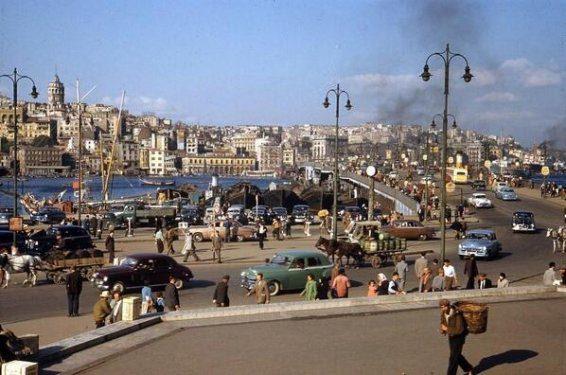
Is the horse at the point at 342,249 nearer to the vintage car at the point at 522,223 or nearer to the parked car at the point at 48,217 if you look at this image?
the vintage car at the point at 522,223

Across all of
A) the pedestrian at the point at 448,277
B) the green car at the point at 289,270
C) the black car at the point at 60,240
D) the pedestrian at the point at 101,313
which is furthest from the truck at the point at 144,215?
the pedestrian at the point at 101,313

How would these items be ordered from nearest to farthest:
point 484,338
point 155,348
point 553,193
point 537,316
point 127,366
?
point 127,366, point 155,348, point 484,338, point 537,316, point 553,193

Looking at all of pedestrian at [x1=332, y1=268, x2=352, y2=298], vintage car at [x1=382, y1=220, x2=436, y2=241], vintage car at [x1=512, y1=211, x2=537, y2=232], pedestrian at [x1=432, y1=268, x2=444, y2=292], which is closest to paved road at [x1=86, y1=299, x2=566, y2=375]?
pedestrian at [x1=332, y1=268, x2=352, y2=298]

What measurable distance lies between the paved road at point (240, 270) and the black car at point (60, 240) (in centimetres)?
300

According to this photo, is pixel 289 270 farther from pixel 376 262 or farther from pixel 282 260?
pixel 376 262

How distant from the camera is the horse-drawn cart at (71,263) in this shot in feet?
75.7

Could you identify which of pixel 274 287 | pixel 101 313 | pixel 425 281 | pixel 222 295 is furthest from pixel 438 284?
pixel 101 313

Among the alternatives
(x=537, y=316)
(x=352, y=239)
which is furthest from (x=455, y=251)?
(x=537, y=316)

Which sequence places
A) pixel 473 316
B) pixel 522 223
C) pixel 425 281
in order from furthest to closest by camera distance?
pixel 522 223, pixel 425 281, pixel 473 316

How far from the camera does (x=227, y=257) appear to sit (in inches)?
1194

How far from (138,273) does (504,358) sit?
11.4 m

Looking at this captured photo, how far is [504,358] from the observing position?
12508 millimetres

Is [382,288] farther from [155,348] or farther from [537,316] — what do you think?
[155,348]

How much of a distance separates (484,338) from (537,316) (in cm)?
304
